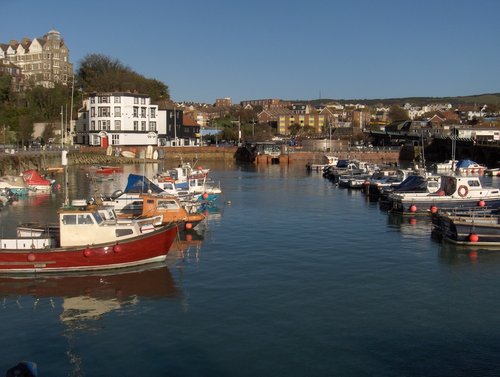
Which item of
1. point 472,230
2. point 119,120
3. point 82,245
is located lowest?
point 472,230

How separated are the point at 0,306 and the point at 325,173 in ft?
205

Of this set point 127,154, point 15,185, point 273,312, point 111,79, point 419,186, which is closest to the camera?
point 273,312

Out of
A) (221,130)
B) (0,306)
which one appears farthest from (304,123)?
(0,306)

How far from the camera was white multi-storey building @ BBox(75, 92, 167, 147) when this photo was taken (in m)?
97.8

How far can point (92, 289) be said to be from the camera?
71.8 feet

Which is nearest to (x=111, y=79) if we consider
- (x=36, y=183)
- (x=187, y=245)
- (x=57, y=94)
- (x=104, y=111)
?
(x=57, y=94)

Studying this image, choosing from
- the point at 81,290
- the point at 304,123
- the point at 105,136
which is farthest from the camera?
the point at 304,123

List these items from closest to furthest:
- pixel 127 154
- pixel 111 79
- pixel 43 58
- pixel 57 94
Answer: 1. pixel 127 154
2. pixel 57 94
3. pixel 111 79
4. pixel 43 58

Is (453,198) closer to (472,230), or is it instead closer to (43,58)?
(472,230)

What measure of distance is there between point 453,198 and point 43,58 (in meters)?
114

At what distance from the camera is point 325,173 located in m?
79.6

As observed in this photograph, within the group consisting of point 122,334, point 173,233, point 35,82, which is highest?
point 35,82

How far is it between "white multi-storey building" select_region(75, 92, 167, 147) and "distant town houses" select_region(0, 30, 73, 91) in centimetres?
3347

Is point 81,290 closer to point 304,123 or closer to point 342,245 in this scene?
point 342,245
